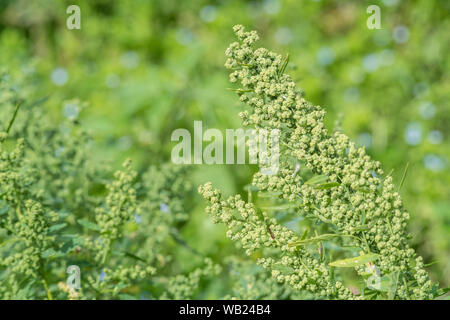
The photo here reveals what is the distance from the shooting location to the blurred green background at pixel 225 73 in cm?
285

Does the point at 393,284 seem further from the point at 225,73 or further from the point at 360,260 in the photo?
the point at 225,73

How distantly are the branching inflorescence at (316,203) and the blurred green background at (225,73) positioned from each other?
1.09 m

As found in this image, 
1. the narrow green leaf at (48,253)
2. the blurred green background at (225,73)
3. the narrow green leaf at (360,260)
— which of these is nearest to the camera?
the narrow green leaf at (360,260)

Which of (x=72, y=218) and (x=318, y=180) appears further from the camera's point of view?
(x=72, y=218)

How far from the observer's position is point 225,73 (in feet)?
11.0

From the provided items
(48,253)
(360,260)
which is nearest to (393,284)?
(360,260)

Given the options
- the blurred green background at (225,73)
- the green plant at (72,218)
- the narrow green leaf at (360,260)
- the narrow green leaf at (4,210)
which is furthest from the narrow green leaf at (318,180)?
the blurred green background at (225,73)

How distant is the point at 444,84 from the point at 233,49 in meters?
2.65

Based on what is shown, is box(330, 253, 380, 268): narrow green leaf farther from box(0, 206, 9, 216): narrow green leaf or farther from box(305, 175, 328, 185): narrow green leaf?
box(0, 206, 9, 216): narrow green leaf

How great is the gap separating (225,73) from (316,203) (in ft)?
7.96

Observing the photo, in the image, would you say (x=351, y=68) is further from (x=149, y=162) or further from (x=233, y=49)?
(x=233, y=49)

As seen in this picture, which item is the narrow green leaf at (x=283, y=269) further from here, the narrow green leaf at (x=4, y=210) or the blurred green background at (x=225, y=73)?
the blurred green background at (x=225, y=73)

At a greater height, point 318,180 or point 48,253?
point 318,180
